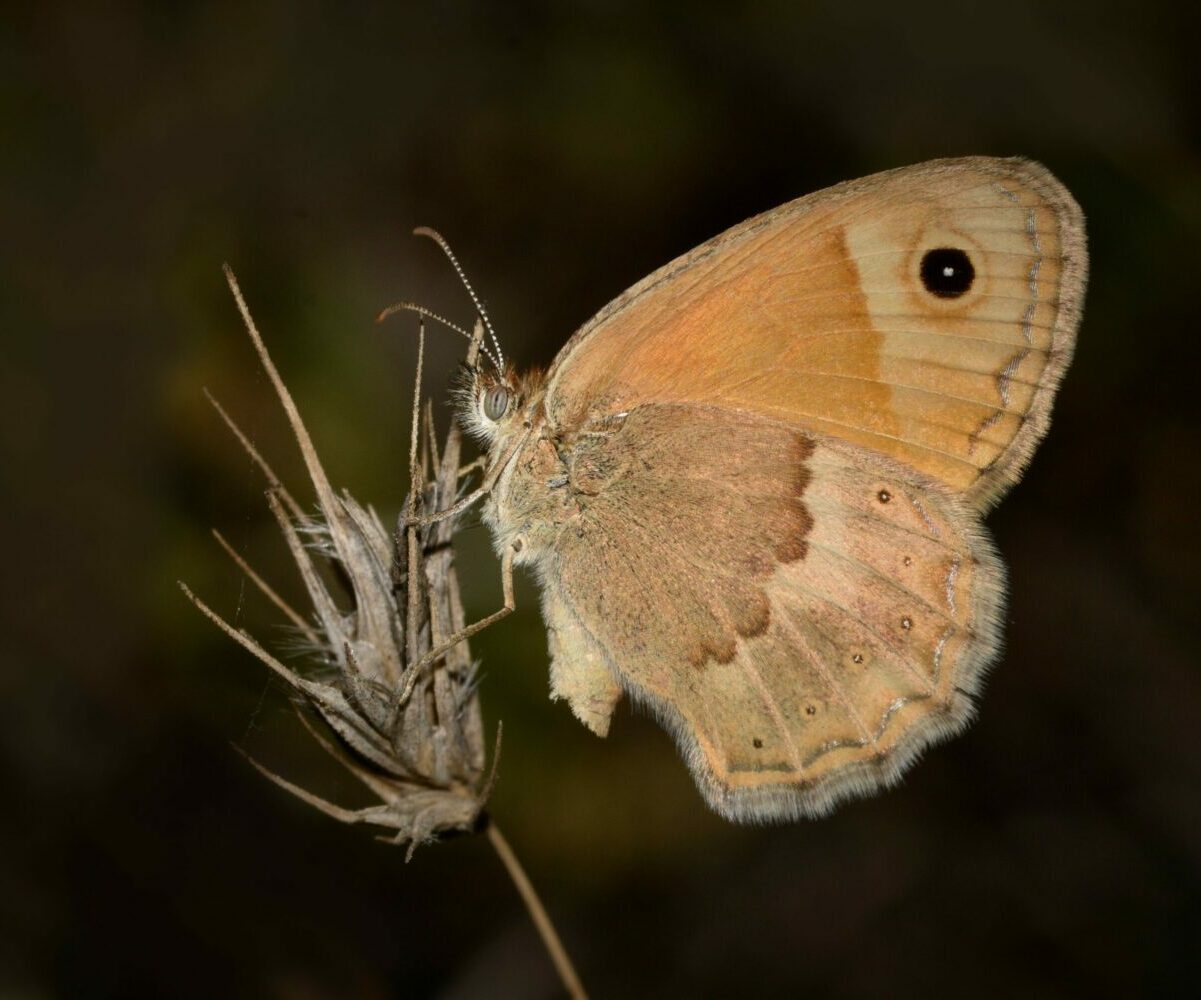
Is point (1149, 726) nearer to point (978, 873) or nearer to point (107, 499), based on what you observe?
point (978, 873)

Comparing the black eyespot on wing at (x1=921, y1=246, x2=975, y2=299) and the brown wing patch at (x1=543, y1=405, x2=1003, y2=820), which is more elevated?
the black eyespot on wing at (x1=921, y1=246, x2=975, y2=299)

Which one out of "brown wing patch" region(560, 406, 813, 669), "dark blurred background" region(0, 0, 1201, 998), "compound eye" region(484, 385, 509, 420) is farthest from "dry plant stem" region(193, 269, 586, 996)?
"dark blurred background" region(0, 0, 1201, 998)

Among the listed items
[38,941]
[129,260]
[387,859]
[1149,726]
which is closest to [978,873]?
[1149,726]

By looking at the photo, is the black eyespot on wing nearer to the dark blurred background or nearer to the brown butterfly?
the brown butterfly

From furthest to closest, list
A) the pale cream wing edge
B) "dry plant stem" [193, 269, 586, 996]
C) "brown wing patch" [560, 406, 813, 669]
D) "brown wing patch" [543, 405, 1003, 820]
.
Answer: "brown wing patch" [560, 406, 813, 669]
"brown wing patch" [543, 405, 1003, 820]
the pale cream wing edge
"dry plant stem" [193, 269, 586, 996]

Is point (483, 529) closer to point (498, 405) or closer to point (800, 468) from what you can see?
point (498, 405)
